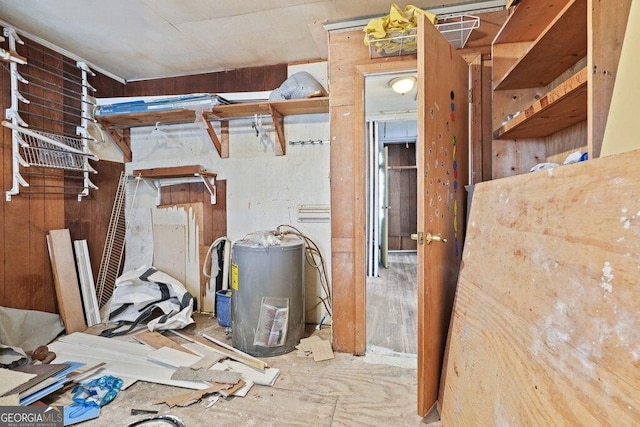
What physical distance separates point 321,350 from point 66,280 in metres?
2.10

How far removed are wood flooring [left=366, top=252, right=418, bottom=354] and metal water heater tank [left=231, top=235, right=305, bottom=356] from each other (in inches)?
25.8

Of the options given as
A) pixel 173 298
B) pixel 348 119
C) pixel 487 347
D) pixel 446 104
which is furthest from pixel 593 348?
pixel 173 298

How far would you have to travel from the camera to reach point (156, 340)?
2.28m

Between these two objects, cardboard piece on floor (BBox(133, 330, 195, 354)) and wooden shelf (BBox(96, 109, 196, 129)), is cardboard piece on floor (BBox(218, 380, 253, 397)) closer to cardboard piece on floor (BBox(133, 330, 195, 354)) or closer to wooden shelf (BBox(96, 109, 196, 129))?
cardboard piece on floor (BBox(133, 330, 195, 354))

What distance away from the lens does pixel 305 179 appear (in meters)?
2.73

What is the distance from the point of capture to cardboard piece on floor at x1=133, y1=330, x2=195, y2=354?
2.21 m

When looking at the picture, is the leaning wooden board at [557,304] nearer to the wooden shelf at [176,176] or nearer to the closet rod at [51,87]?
the wooden shelf at [176,176]

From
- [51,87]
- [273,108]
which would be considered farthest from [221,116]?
[51,87]

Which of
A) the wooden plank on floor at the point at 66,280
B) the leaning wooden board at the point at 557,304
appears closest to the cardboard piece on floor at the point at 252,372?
the leaning wooden board at the point at 557,304

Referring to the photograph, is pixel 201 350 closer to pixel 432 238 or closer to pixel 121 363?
pixel 121 363

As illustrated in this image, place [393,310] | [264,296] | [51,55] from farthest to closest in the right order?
[393,310] < [51,55] < [264,296]

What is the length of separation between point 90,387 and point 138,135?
2257mm

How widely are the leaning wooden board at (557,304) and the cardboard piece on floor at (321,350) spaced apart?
0.93m

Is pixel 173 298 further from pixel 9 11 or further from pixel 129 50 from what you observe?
pixel 9 11
